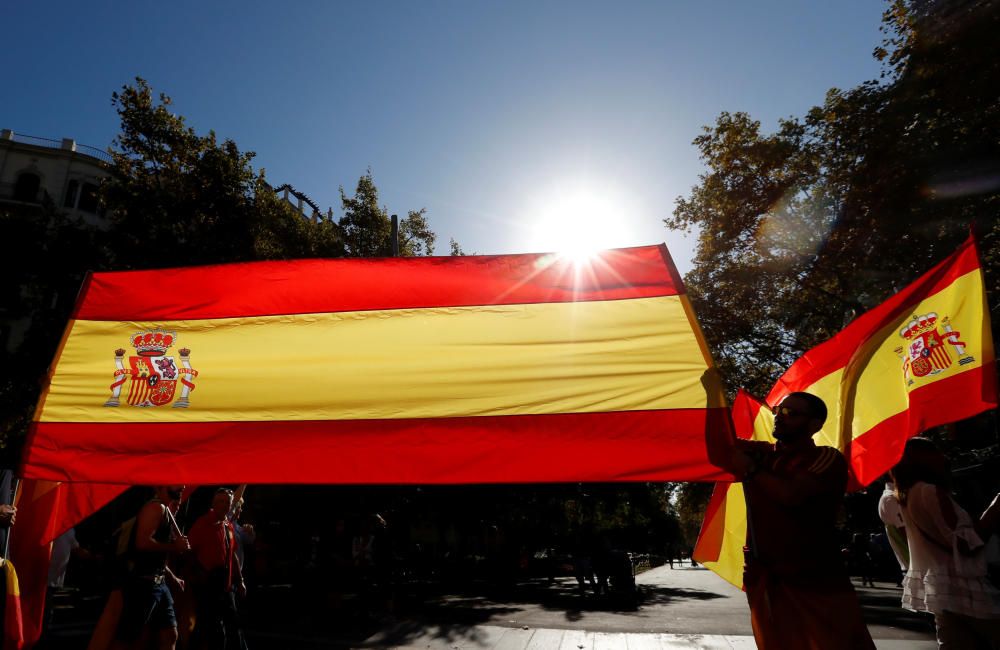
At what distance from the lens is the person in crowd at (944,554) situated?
3.27 metres

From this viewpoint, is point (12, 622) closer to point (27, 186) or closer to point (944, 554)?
point (944, 554)

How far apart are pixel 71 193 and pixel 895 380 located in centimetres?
4143

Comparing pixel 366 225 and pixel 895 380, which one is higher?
pixel 366 225

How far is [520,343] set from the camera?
3.69 m

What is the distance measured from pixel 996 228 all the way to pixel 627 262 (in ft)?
34.8

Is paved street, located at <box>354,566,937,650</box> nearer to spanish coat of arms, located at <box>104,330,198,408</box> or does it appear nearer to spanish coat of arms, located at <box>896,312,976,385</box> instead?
spanish coat of arms, located at <box>104,330,198,408</box>

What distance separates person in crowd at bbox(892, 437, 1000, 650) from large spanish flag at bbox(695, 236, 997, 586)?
0.47m

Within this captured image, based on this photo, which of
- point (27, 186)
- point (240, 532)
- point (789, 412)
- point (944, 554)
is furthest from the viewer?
point (27, 186)

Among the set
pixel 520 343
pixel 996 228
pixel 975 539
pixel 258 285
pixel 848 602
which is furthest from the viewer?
pixel 996 228

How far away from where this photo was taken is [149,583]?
4855 millimetres

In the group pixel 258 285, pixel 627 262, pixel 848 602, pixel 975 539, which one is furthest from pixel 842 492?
pixel 258 285

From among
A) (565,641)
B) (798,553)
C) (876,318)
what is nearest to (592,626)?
(565,641)

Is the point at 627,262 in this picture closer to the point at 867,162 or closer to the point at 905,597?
the point at 905,597

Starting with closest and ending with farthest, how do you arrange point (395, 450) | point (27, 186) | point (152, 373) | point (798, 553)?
1. point (798, 553)
2. point (395, 450)
3. point (152, 373)
4. point (27, 186)
